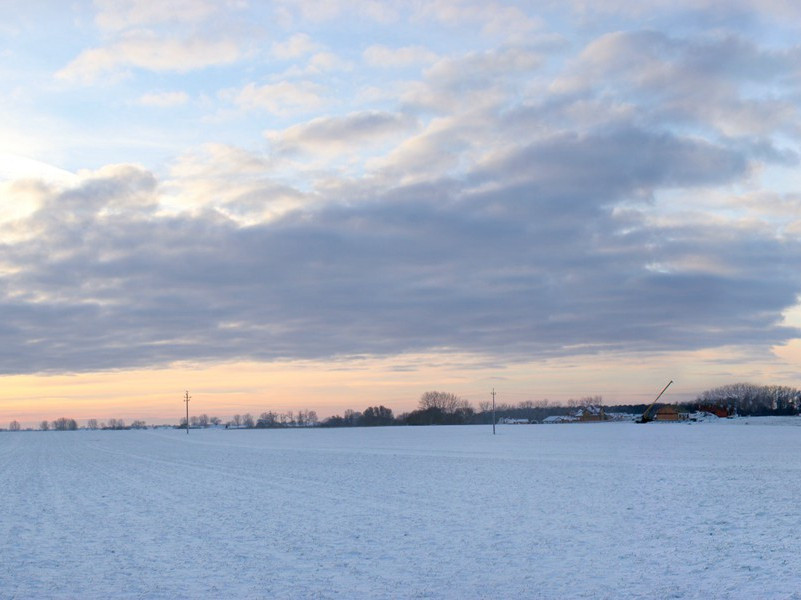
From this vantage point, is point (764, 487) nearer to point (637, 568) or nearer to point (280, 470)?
point (637, 568)

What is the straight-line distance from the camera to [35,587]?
12320 millimetres

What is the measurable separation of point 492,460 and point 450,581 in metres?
28.5

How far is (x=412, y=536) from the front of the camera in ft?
53.9

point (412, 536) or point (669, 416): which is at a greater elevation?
point (412, 536)

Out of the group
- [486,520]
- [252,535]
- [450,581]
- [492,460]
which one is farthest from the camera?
[492,460]

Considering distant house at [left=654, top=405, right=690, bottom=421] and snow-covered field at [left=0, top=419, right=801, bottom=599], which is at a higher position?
snow-covered field at [left=0, top=419, right=801, bottom=599]

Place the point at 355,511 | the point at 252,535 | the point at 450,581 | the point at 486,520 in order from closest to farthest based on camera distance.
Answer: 1. the point at 450,581
2. the point at 252,535
3. the point at 486,520
4. the point at 355,511

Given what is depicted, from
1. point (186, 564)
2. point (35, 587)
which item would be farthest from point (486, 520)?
point (35, 587)

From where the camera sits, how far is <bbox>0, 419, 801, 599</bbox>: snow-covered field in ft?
39.6

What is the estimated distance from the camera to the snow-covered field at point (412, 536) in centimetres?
1208

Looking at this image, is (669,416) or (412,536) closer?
(412,536)

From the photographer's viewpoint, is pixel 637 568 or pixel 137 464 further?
pixel 137 464

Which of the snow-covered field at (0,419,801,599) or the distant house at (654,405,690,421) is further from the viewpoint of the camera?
the distant house at (654,405,690,421)

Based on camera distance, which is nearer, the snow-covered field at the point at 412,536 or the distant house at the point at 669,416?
the snow-covered field at the point at 412,536
